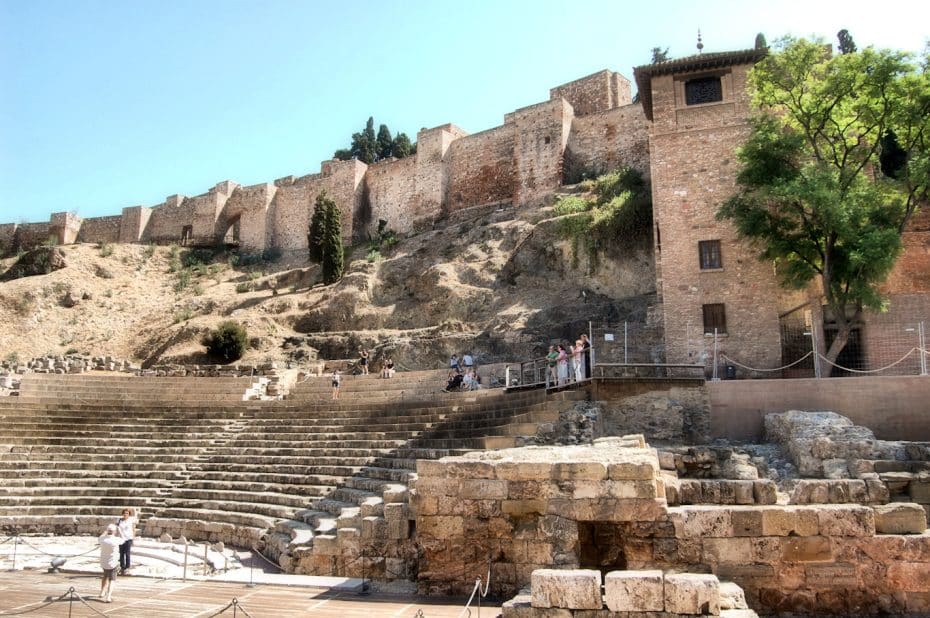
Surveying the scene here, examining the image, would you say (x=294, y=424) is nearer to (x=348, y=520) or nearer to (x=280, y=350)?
(x=348, y=520)

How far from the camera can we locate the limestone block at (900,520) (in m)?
7.39

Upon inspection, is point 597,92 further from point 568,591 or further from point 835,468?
point 568,591

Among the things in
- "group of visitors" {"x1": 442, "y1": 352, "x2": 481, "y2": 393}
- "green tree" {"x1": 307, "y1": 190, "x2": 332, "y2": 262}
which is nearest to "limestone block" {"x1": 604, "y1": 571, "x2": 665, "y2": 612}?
"group of visitors" {"x1": 442, "y1": 352, "x2": 481, "y2": 393}

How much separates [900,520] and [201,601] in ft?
25.4

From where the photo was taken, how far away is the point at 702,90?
837 inches

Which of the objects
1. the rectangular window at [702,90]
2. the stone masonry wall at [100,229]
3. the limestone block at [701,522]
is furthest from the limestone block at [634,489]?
the stone masonry wall at [100,229]

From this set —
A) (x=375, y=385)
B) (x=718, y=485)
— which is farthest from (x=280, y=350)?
(x=718, y=485)

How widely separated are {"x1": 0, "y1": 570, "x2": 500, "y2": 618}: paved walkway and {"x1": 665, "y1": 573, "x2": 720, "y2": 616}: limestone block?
2110 mm

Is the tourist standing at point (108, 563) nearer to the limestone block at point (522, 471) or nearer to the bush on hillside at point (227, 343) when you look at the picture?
the limestone block at point (522, 471)

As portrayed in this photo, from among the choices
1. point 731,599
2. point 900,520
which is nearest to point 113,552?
point 731,599

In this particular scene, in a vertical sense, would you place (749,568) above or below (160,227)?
→ below

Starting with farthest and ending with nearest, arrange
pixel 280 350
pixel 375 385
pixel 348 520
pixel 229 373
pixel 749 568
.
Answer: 1. pixel 280 350
2. pixel 229 373
3. pixel 375 385
4. pixel 348 520
5. pixel 749 568

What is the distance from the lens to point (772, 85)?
736 inches

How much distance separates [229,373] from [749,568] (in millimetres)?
21502
